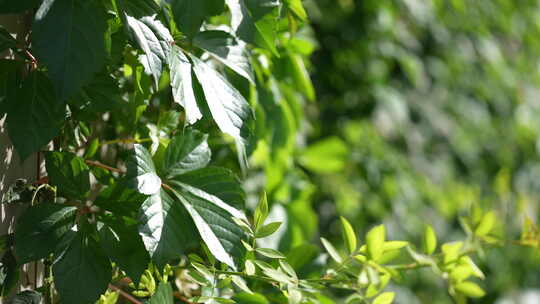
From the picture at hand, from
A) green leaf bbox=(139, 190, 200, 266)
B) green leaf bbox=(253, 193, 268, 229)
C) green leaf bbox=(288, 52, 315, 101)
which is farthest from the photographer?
green leaf bbox=(288, 52, 315, 101)

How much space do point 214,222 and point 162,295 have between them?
0.10 m

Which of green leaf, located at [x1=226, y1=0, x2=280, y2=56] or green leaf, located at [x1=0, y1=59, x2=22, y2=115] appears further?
green leaf, located at [x1=226, y1=0, x2=280, y2=56]

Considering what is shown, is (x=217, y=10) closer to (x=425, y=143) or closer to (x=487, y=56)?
(x=425, y=143)

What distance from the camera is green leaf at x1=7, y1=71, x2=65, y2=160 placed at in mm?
743

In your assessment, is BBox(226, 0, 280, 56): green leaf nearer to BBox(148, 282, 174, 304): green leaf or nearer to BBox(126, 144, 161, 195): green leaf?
BBox(126, 144, 161, 195): green leaf

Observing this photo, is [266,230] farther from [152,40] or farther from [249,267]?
[152,40]

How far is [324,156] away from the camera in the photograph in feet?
6.54

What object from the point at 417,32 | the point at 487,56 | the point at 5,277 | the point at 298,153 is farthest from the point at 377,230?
the point at 487,56

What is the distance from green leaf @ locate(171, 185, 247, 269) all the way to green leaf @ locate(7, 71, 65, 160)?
0.55ft

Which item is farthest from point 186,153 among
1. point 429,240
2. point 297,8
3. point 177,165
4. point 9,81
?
point 429,240

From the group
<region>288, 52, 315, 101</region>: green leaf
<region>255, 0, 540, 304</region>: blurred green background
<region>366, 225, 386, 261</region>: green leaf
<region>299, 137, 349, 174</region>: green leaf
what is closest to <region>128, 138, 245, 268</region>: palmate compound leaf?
<region>366, 225, 386, 261</region>: green leaf

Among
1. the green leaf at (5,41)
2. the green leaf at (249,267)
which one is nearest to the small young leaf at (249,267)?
the green leaf at (249,267)

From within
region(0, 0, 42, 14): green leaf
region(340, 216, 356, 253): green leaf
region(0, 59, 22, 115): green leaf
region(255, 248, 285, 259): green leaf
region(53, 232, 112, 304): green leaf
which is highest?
region(0, 0, 42, 14): green leaf

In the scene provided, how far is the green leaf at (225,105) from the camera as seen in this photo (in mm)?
833
